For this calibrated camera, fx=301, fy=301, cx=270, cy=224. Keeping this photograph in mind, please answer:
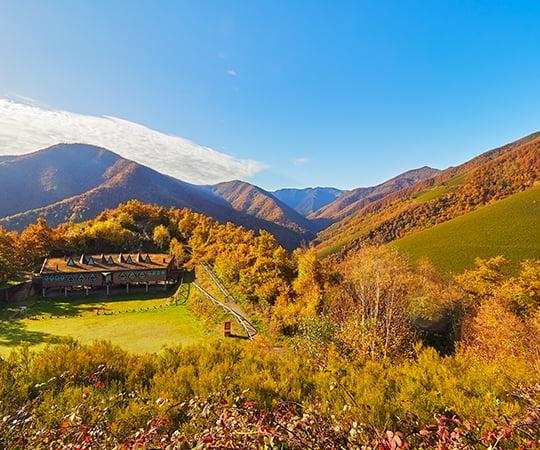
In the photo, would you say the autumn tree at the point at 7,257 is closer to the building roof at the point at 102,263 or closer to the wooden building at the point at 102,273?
the wooden building at the point at 102,273

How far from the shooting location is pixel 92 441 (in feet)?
11.8

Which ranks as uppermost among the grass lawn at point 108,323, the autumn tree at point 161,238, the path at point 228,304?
the autumn tree at point 161,238

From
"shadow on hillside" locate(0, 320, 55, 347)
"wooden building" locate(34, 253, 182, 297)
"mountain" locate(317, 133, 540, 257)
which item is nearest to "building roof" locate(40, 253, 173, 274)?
"wooden building" locate(34, 253, 182, 297)

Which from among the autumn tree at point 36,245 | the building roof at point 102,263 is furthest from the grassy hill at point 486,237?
the autumn tree at point 36,245

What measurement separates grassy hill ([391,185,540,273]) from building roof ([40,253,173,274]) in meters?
59.3

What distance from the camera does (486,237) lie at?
2940 inches

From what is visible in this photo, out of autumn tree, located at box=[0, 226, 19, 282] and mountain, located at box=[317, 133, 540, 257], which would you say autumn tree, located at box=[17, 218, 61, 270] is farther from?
mountain, located at box=[317, 133, 540, 257]

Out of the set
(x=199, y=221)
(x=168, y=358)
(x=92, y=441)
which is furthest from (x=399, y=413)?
(x=199, y=221)

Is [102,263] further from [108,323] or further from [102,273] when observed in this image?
[108,323]

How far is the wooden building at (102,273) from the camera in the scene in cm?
4322

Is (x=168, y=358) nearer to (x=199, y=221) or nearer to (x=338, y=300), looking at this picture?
(x=338, y=300)

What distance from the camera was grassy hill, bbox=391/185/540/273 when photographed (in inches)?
2606

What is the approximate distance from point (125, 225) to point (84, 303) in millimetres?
31989

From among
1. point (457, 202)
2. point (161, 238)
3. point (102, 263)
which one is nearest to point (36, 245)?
point (102, 263)
